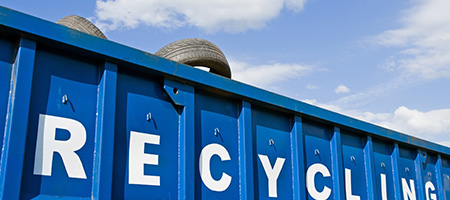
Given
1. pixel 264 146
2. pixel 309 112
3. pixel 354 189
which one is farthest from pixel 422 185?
pixel 264 146

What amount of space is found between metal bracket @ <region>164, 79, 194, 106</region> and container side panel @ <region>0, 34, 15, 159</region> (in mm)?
1033

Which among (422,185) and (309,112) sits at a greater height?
(309,112)

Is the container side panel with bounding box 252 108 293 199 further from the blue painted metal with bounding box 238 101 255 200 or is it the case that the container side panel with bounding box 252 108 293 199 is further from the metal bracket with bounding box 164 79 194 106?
the metal bracket with bounding box 164 79 194 106

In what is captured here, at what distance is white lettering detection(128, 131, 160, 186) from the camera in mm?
3057

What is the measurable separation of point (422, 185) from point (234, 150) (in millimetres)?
3222

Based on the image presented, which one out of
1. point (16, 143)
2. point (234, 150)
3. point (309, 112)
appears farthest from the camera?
point (309, 112)

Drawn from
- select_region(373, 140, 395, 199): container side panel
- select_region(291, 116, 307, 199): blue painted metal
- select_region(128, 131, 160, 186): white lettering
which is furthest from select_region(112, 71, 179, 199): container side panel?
select_region(373, 140, 395, 199): container side panel

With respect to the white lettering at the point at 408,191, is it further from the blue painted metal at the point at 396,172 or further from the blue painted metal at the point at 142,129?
the blue painted metal at the point at 142,129

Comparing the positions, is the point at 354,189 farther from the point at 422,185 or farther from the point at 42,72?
the point at 42,72

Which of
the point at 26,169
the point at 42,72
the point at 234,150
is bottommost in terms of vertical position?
the point at 26,169

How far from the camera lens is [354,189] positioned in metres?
4.93

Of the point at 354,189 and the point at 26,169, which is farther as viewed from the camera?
the point at 354,189

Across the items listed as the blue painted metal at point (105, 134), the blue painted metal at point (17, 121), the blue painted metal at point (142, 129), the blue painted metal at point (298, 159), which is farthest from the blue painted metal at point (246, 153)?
the blue painted metal at point (17, 121)

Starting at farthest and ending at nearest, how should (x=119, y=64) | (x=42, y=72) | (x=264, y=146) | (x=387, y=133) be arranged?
1. (x=387, y=133)
2. (x=264, y=146)
3. (x=119, y=64)
4. (x=42, y=72)
